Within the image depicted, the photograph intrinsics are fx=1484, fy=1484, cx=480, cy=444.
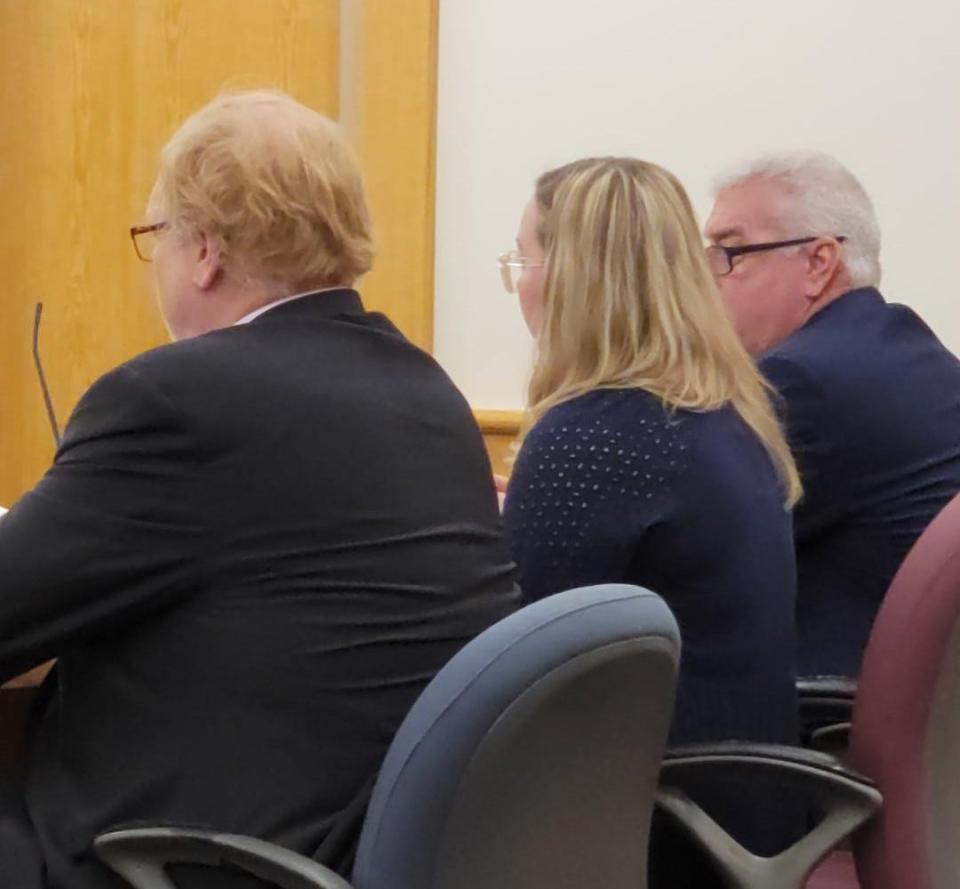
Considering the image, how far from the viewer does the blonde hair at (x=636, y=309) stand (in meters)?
1.63

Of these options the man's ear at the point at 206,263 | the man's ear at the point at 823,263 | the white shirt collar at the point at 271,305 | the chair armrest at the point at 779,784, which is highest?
the man's ear at the point at 206,263

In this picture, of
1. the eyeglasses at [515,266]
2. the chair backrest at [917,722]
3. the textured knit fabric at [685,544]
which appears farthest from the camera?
the eyeglasses at [515,266]

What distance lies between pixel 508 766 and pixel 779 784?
1.53ft

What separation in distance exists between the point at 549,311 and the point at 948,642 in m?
0.58

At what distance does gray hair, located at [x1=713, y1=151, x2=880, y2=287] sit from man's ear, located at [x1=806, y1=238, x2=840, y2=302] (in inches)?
0.7

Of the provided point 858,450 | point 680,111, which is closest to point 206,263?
point 858,450

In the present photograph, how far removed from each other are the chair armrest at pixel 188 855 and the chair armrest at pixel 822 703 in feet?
2.66

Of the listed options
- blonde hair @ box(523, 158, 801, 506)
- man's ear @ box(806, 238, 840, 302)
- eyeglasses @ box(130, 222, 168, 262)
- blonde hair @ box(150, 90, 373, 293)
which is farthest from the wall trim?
blonde hair @ box(150, 90, 373, 293)

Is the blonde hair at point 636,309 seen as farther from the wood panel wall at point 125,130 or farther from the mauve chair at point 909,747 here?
the wood panel wall at point 125,130

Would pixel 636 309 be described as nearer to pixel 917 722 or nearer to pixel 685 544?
pixel 685 544

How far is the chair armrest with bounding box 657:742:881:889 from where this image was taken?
1421 mm

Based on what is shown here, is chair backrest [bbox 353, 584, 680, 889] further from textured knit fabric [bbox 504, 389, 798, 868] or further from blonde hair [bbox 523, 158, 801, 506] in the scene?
blonde hair [bbox 523, 158, 801, 506]

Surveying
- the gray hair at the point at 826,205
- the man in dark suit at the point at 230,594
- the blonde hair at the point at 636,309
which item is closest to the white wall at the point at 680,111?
the gray hair at the point at 826,205

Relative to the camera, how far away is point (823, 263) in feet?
7.22
